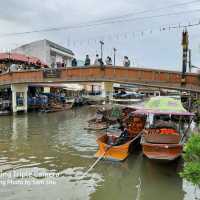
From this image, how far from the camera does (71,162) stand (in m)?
15.4

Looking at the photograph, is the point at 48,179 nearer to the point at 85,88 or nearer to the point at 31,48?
the point at 31,48

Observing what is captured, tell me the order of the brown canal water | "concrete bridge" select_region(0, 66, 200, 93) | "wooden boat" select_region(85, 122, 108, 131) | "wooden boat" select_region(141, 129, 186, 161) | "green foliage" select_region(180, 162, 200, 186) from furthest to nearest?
"concrete bridge" select_region(0, 66, 200, 93) < "wooden boat" select_region(85, 122, 108, 131) < "wooden boat" select_region(141, 129, 186, 161) < the brown canal water < "green foliage" select_region(180, 162, 200, 186)

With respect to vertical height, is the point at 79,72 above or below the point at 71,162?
above

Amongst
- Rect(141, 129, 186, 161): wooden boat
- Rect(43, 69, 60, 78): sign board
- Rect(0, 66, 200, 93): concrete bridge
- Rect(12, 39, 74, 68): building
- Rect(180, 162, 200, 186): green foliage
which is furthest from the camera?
Rect(12, 39, 74, 68): building

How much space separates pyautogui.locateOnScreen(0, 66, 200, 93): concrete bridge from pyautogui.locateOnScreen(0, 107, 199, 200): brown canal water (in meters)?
9.51

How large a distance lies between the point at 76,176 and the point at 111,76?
689 inches

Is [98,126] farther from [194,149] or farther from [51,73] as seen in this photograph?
[194,149]

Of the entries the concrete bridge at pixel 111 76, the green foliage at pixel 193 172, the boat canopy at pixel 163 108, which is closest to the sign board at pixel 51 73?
the concrete bridge at pixel 111 76

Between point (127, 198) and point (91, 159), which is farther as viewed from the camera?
point (91, 159)

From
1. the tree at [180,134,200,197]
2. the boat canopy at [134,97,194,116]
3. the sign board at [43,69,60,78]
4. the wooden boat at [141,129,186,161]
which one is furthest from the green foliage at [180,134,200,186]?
the sign board at [43,69,60,78]

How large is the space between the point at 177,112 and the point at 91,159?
15.9ft

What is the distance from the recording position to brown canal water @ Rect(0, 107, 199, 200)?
36.9ft

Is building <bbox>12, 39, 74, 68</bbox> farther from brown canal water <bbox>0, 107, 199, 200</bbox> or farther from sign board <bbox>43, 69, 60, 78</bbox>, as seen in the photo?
brown canal water <bbox>0, 107, 199, 200</bbox>

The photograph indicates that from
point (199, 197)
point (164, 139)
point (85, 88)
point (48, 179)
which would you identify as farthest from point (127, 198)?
point (85, 88)
